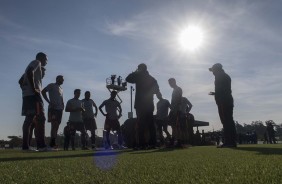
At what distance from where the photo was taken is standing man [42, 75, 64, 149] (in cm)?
870

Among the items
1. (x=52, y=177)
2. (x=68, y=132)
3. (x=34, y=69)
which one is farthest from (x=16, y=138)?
(x=52, y=177)

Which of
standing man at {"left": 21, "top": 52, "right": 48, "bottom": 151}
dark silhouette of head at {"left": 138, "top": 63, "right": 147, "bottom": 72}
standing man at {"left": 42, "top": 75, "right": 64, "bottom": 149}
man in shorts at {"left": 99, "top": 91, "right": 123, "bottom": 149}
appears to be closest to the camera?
standing man at {"left": 21, "top": 52, "right": 48, "bottom": 151}

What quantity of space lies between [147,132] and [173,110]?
6.46 feet

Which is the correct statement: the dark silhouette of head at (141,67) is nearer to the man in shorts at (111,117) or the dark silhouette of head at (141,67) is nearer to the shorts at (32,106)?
the shorts at (32,106)

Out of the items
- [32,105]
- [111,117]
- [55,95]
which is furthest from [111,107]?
[32,105]

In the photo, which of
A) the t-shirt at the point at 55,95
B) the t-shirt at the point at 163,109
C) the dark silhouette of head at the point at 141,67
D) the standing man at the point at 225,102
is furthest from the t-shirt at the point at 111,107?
the standing man at the point at 225,102

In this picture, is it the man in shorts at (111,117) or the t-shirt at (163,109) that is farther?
the t-shirt at (163,109)

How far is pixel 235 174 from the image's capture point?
7.02 ft

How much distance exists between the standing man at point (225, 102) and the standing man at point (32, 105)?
13.9 ft

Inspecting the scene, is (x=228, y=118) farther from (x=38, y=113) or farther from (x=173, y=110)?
(x=38, y=113)

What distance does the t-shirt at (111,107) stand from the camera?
34.6 feet

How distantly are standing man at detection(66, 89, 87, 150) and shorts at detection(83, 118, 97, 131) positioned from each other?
0.71 meters

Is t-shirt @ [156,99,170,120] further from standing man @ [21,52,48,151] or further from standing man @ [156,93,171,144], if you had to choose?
standing man @ [21,52,48,151]

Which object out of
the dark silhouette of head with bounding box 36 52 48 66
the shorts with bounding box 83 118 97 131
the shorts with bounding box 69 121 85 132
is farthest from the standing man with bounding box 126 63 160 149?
the shorts with bounding box 83 118 97 131
